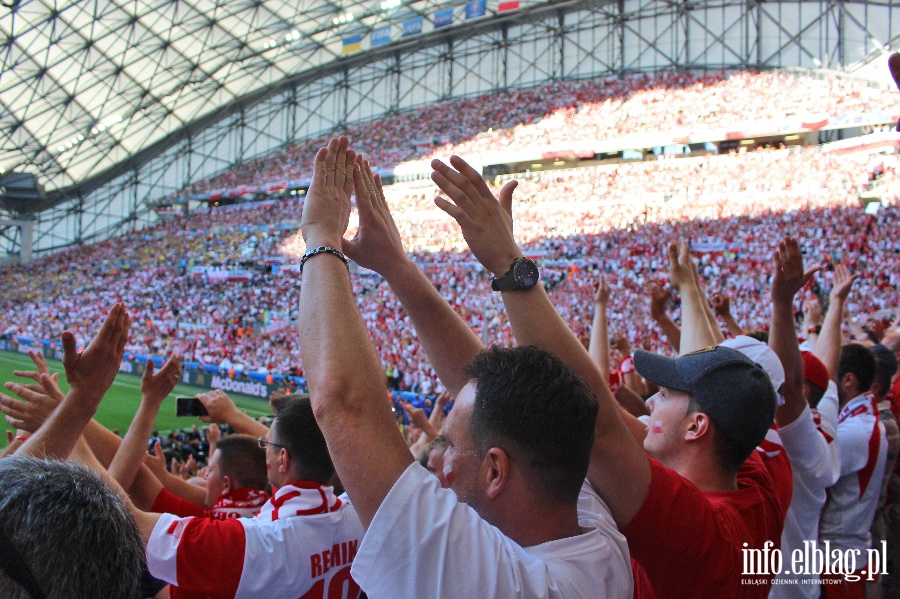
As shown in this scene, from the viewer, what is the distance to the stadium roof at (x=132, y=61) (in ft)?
111

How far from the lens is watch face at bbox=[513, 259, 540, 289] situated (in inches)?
63.7

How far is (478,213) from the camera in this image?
166 cm

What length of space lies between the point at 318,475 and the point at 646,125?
31085mm

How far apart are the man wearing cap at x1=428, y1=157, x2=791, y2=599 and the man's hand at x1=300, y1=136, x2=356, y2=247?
0.23 metres

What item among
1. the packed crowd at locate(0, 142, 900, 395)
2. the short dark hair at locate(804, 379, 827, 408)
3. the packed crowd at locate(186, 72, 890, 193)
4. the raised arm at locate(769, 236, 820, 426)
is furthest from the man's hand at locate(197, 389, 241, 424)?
the packed crowd at locate(186, 72, 890, 193)

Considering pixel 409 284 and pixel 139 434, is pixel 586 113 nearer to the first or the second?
pixel 139 434

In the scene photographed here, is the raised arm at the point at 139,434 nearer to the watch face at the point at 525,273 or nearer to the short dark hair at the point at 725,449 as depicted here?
the watch face at the point at 525,273

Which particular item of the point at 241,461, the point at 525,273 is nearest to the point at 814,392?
the point at 525,273

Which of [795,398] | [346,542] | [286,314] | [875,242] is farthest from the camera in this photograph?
[286,314]

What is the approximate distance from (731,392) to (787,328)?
1054 mm

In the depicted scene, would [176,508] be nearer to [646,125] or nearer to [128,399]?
[128,399]


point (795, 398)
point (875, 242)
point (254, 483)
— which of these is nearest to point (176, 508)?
point (254, 483)

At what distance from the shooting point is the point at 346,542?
2344 millimetres

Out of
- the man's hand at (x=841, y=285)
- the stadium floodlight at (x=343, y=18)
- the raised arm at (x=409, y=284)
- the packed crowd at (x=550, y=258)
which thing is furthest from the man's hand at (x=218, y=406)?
the stadium floodlight at (x=343, y=18)
